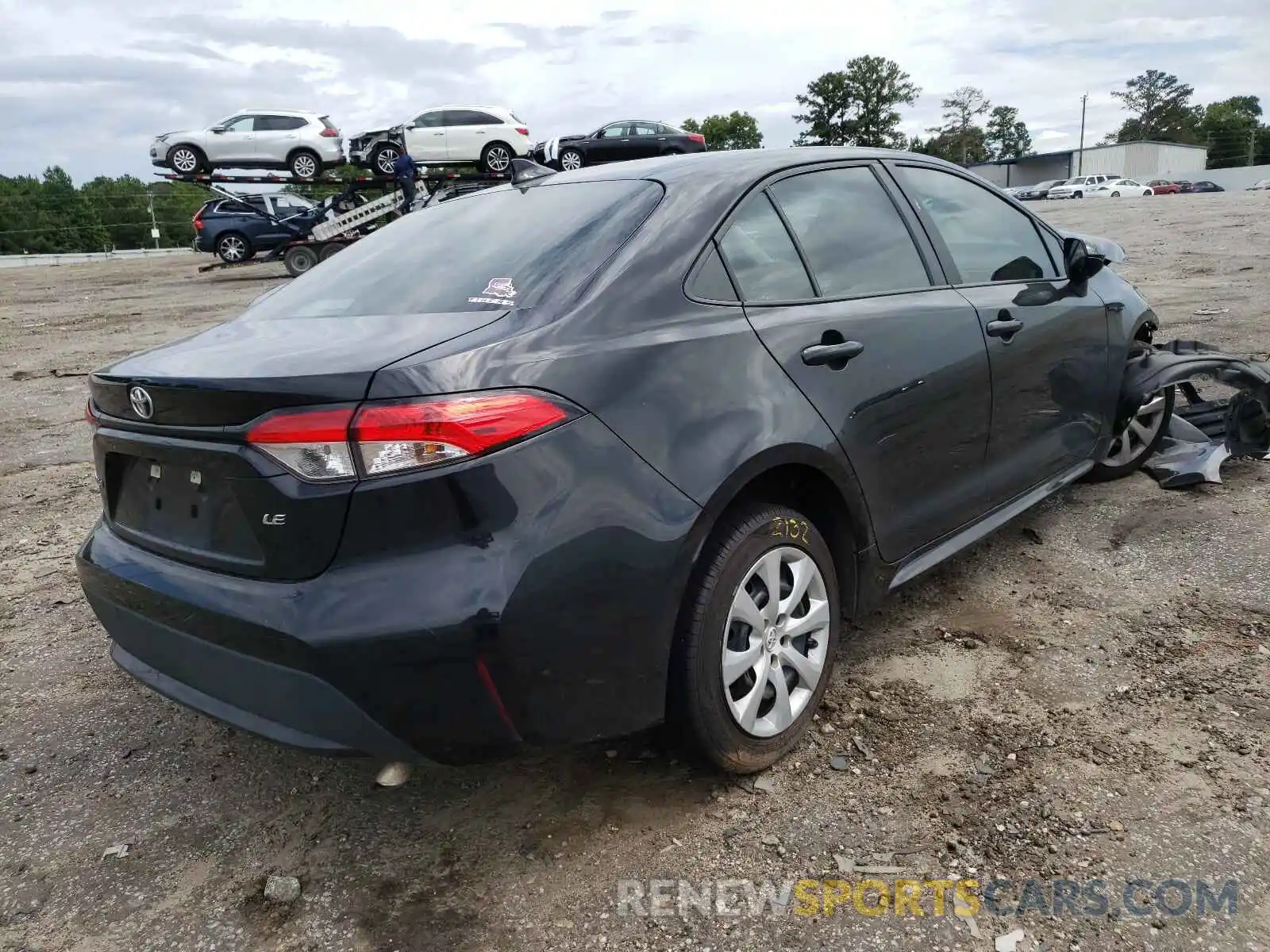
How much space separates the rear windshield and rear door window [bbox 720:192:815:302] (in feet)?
0.86

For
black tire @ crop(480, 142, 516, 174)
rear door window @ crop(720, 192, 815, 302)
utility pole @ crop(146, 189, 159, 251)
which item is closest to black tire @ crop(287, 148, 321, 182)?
black tire @ crop(480, 142, 516, 174)

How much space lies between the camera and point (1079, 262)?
12.6 feet

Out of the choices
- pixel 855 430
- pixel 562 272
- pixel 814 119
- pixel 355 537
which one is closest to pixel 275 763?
pixel 355 537

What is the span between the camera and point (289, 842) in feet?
7.79

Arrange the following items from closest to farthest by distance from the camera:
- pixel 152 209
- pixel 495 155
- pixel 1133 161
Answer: pixel 495 155, pixel 152 209, pixel 1133 161

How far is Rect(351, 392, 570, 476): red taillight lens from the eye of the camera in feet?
6.08

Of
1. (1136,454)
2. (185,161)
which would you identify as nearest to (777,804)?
(1136,454)

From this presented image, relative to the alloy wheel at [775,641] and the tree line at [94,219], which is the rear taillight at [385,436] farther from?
Result: the tree line at [94,219]

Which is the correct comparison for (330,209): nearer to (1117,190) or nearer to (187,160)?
(187,160)

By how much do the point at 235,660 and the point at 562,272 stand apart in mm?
1182

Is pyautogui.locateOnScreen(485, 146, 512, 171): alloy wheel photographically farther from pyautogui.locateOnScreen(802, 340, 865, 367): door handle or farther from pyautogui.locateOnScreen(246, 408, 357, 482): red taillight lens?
pyautogui.locateOnScreen(246, 408, 357, 482): red taillight lens

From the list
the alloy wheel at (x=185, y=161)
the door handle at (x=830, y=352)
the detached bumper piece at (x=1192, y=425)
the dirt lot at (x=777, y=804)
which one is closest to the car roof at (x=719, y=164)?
the door handle at (x=830, y=352)

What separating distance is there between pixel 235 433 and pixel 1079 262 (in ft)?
11.1

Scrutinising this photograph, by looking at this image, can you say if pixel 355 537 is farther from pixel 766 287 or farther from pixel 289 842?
pixel 766 287
